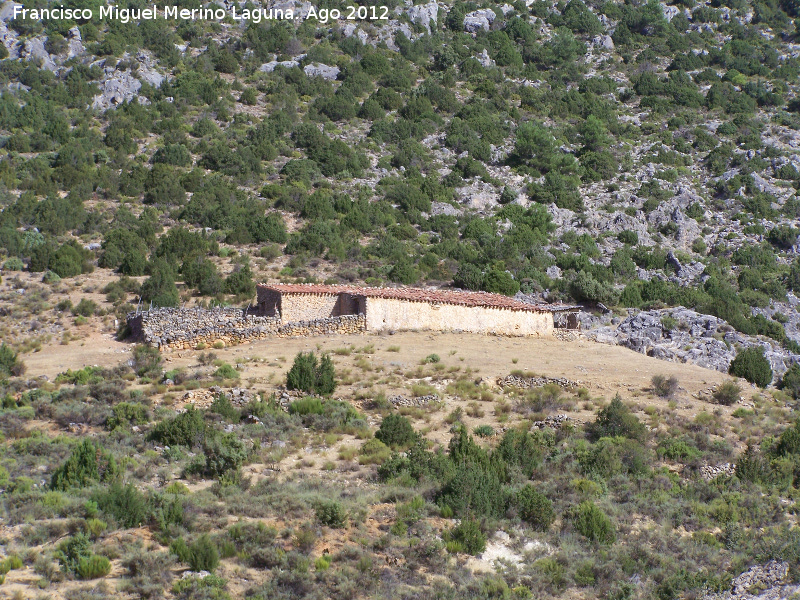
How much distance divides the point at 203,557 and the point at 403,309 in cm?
1719

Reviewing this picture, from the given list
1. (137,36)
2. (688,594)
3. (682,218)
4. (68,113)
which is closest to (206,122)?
(68,113)

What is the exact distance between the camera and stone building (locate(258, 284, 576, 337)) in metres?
27.5

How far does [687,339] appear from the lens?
31719mm

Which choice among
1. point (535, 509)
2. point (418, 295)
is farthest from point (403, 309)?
point (535, 509)

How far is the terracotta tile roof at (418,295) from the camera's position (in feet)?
91.3

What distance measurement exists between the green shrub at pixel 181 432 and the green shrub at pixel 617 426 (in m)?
8.27

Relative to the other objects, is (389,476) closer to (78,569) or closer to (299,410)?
(299,410)

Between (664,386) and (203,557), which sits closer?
(203,557)

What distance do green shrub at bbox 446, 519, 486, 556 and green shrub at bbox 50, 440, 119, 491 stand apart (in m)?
5.74

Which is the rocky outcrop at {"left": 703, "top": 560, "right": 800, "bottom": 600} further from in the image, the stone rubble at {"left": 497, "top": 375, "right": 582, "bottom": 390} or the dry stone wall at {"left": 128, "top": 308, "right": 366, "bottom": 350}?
the dry stone wall at {"left": 128, "top": 308, "right": 366, "bottom": 350}

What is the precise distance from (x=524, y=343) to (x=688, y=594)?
1643 cm

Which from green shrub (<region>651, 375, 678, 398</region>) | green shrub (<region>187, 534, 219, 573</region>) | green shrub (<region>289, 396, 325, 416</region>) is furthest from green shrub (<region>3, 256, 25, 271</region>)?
green shrub (<region>187, 534, 219, 573</region>)

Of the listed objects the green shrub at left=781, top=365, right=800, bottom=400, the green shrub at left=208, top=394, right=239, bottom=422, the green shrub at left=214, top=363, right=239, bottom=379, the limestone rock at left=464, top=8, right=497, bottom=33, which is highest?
the limestone rock at left=464, top=8, right=497, bottom=33

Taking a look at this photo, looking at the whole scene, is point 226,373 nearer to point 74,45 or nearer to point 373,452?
point 373,452
